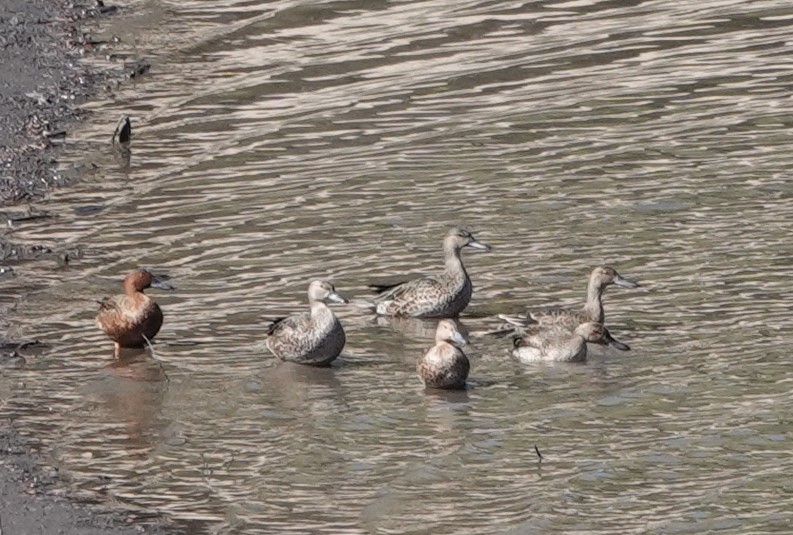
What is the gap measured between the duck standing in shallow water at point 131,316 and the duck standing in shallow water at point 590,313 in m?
2.40

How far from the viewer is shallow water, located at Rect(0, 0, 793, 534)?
33.6 feet

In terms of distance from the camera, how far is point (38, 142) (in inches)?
675

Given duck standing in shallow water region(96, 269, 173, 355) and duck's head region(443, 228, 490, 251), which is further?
duck's head region(443, 228, 490, 251)

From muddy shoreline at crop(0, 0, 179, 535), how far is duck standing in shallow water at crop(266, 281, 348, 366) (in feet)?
5.85

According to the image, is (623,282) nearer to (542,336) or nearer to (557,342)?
(557,342)

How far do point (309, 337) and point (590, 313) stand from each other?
6.47 ft

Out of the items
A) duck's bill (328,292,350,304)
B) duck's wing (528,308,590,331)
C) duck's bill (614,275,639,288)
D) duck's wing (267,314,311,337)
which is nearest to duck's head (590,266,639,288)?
duck's bill (614,275,639,288)

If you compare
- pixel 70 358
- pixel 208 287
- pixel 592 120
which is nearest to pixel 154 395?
pixel 70 358

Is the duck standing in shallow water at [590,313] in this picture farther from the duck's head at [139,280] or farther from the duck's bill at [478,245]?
the duck's head at [139,280]

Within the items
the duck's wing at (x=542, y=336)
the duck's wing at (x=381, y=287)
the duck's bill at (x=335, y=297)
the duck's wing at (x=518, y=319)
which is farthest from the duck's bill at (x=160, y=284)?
the duck's wing at (x=542, y=336)

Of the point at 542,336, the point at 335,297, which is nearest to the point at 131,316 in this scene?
the point at 335,297

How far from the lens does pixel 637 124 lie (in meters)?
16.9

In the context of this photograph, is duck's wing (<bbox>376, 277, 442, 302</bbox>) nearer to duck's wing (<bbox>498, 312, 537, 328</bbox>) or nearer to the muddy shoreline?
duck's wing (<bbox>498, 312, 537, 328</bbox>)

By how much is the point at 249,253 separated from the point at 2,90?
5134mm
